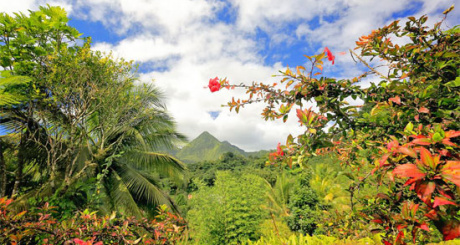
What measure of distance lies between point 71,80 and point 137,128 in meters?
2.60

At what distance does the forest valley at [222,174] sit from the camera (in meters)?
0.88

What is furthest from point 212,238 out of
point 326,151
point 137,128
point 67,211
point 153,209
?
point 326,151

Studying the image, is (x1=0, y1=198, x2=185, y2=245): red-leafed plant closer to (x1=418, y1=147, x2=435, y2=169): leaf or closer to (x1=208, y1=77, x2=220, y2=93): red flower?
(x1=208, y1=77, x2=220, y2=93): red flower

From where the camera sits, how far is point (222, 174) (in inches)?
326

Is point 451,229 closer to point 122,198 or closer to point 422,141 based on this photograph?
point 422,141

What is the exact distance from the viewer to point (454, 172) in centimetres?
57

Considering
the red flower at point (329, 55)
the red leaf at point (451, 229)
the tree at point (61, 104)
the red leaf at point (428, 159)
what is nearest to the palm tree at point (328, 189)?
the tree at point (61, 104)

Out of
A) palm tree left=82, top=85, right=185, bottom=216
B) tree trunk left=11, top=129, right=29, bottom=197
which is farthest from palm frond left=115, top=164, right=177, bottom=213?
tree trunk left=11, top=129, right=29, bottom=197

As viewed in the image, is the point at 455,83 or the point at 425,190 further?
the point at 455,83

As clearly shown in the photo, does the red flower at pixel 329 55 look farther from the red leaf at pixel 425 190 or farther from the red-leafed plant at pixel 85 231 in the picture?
the red-leafed plant at pixel 85 231

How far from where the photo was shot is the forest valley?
34.6 inches

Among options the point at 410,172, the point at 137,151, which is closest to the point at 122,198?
the point at 137,151

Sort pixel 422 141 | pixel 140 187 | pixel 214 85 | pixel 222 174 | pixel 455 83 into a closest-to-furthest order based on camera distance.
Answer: pixel 422 141
pixel 455 83
pixel 214 85
pixel 140 187
pixel 222 174

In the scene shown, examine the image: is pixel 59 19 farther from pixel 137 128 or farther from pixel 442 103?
pixel 442 103
